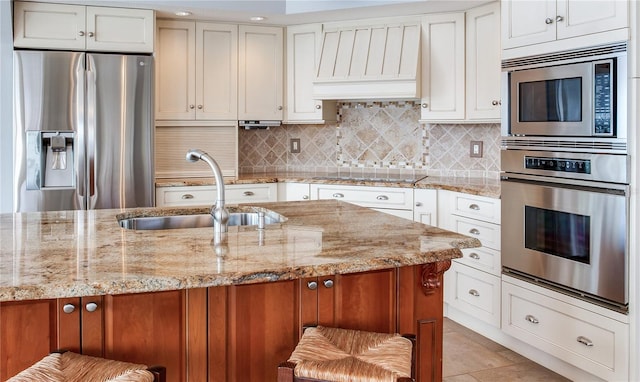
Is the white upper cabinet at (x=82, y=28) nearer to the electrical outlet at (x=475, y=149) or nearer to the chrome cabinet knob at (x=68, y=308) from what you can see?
the electrical outlet at (x=475, y=149)

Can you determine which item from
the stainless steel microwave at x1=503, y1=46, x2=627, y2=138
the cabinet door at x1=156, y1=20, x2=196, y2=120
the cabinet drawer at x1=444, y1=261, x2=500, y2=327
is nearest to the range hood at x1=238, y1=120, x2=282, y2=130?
the cabinet door at x1=156, y1=20, x2=196, y2=120

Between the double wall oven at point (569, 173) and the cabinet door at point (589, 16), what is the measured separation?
103 millimetres

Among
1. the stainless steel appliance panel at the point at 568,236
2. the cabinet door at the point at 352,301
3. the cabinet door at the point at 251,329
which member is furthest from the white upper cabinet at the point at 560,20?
the cabinet door at the point at 251,329

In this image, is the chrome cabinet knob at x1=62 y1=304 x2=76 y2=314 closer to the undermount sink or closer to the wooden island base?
the wooden island base

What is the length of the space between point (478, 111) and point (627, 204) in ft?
5.36

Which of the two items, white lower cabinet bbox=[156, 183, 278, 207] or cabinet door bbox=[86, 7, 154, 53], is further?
white lower cabinet bbox=[156, 183, 278, 207]

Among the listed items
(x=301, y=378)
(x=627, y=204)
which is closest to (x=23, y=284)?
(x=301, y=378)

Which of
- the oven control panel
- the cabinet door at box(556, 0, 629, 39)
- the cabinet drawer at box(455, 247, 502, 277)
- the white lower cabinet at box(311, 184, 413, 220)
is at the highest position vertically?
the cabinet door at box(556, 0, 629, 39)

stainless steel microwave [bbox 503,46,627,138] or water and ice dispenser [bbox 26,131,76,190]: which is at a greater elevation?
stainless steel microwave [bbox 503,46,627,138]

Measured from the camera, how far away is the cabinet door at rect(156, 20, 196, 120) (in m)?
4.43

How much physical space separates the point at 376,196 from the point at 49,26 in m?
2.59

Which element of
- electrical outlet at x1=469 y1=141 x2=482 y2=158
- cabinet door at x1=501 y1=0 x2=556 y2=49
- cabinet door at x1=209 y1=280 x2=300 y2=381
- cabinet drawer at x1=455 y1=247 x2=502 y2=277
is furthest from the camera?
electrical outlet at x1=469 y1=141 x2=482 y2=158

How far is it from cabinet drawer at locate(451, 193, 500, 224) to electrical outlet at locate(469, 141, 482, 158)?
75cm

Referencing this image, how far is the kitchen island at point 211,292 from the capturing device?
1.57m
